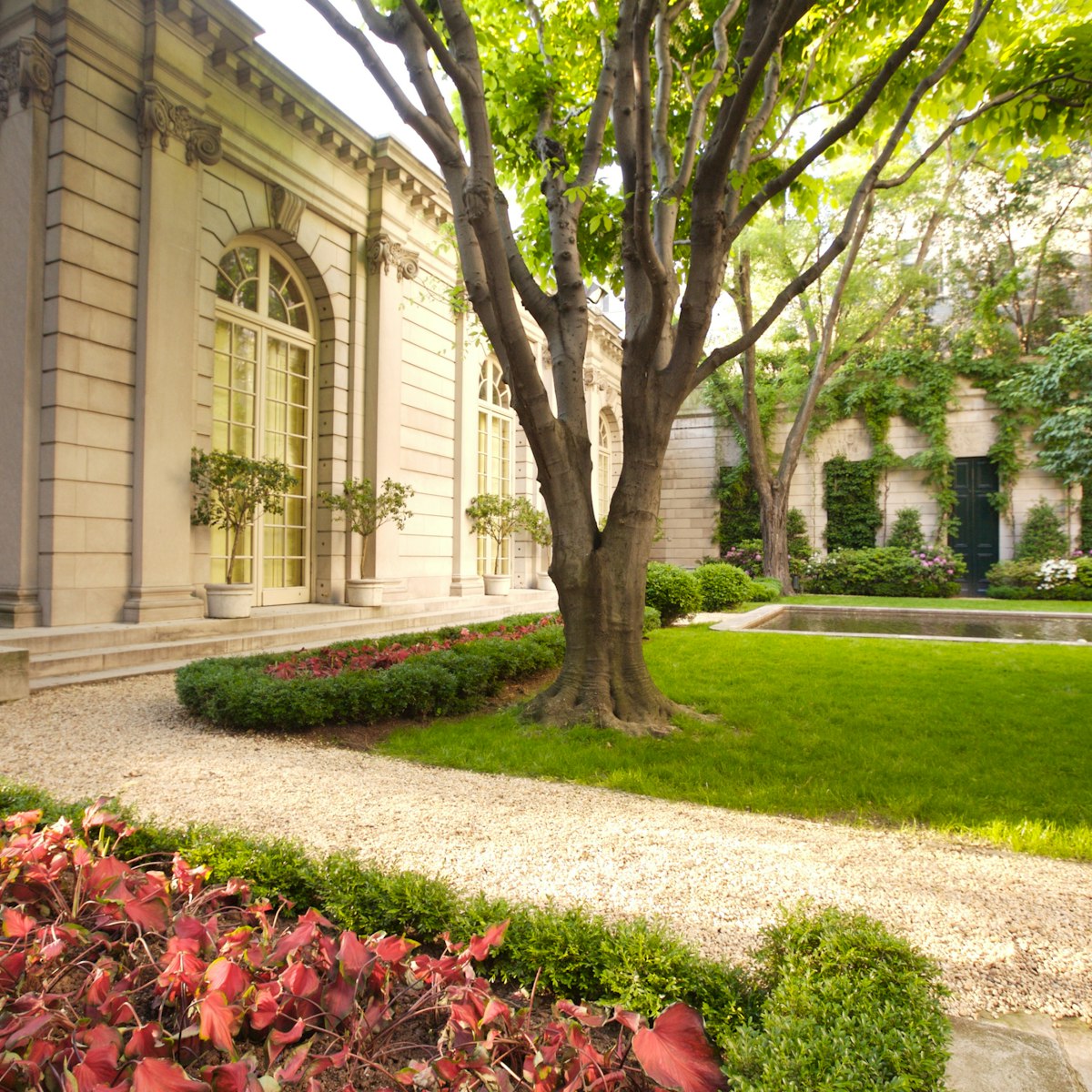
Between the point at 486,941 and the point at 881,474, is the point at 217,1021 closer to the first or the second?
the point at 486,941

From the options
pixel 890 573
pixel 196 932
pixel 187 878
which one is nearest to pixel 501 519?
pixel 890 573

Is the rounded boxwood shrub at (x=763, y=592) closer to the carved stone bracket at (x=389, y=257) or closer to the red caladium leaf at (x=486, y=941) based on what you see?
the carved stone bracket at (x=389, y=257)

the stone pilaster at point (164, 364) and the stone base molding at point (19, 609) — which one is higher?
the stone pilaster at point (164, 364)

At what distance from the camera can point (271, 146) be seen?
9.77 meters

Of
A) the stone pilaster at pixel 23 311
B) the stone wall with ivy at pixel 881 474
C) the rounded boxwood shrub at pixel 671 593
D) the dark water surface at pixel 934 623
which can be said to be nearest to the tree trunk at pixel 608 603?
the stone pilaster at pixel 23 311

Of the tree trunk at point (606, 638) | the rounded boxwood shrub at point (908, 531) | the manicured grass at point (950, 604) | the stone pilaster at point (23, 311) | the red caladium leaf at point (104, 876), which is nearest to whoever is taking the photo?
the red caladium leaf at point (104, 876)

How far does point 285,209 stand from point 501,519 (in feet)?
22.2

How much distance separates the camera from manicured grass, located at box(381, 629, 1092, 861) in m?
3.66

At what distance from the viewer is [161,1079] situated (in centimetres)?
132

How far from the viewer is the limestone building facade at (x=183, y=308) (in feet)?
23.6

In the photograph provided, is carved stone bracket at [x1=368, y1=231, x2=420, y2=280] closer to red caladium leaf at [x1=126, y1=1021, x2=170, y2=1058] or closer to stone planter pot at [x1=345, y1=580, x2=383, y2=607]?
stone planter pot at [x1=345, y1=580, x2=383, y2=607]

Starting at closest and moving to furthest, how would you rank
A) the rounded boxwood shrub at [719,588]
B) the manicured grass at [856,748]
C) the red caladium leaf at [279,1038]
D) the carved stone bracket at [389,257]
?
the red caladium leaf at [279,1038]
the manicured grass at [856,748]
the carved stone bracket at [389,257]
the rounded boxwood shrub at [719,588]

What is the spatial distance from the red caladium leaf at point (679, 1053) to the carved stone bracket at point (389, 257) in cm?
1176

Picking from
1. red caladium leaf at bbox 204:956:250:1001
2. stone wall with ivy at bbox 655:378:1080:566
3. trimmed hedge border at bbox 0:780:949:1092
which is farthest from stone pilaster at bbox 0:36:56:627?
stone wall with ivy at bbox 655:378:1080:566
